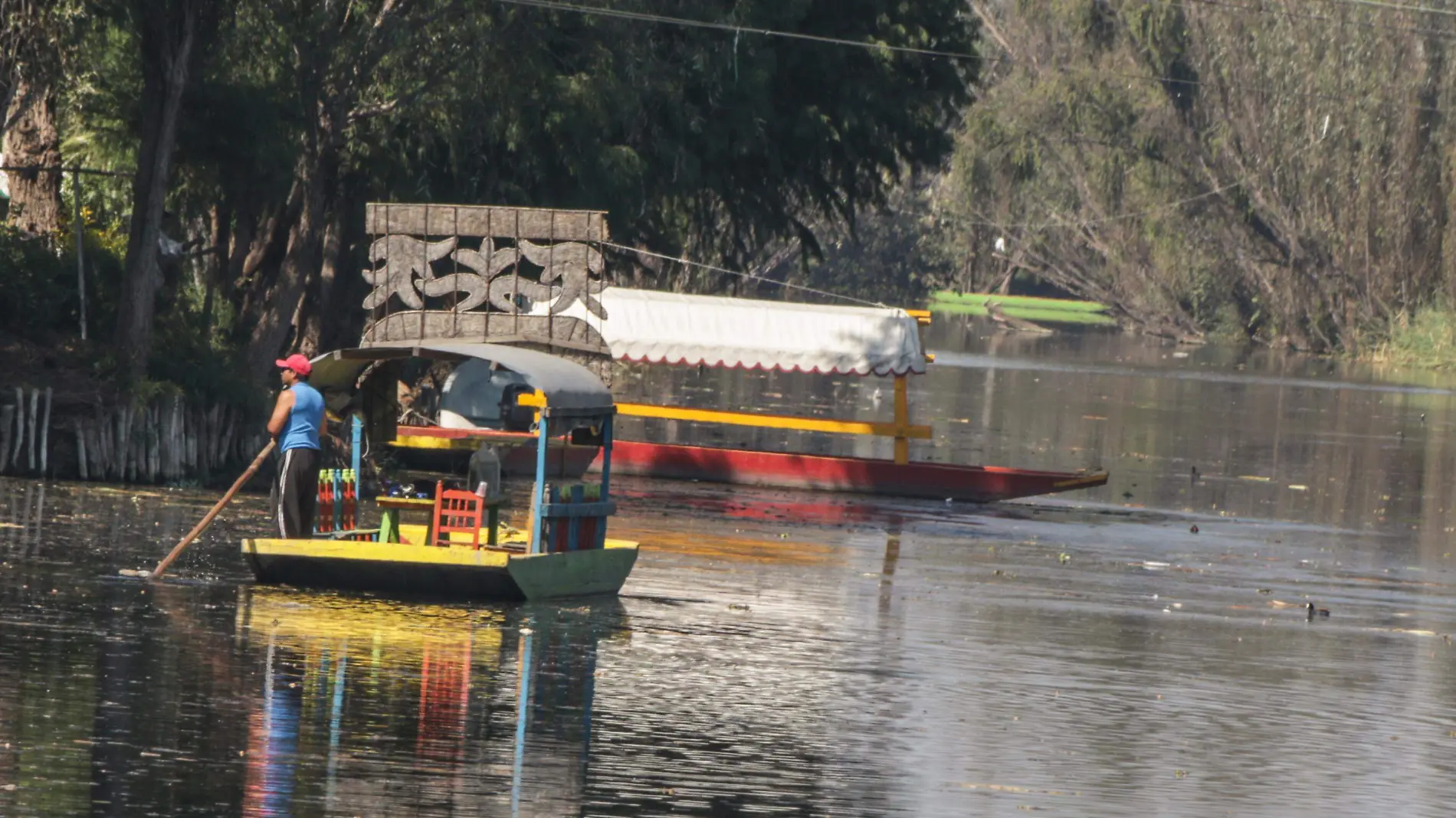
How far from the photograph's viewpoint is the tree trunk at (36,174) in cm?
2980

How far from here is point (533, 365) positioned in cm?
1862

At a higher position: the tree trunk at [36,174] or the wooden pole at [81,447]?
the tree trunk at [36,174]

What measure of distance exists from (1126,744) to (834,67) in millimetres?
27777

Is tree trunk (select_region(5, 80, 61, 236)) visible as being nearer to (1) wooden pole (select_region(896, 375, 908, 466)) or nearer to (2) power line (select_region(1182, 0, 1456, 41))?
(1) wooden pole (select_region(896, 375, 908, 466))

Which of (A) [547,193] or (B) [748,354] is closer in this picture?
(B) [748,354]

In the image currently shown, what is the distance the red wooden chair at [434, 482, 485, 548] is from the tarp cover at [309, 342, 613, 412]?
1.07 metres

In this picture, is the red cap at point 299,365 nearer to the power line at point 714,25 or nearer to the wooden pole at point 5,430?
the wooden pole at point 5,430

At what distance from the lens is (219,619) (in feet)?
53.0

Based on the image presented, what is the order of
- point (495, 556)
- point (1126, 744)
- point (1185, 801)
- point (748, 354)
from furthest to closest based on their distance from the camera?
point (748, 354), point (495, 556), point (1126, 744), point (1185, 801)

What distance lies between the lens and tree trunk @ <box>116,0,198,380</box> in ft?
85.5

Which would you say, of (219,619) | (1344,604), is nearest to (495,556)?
(219,619)

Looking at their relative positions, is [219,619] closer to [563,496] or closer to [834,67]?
[563,496]

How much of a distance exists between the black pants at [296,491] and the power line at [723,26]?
13.4 m

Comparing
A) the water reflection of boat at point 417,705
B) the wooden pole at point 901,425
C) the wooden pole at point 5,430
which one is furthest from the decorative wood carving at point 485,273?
the wooden pole at point 901,425
